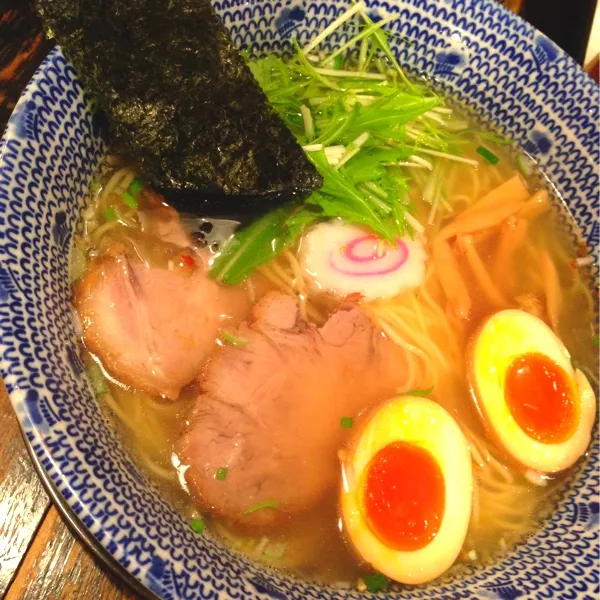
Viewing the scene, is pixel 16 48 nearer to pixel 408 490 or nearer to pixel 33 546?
pixel 33 546

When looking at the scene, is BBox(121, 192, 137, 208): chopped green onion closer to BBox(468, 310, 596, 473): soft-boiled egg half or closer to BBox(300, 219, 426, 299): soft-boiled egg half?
BBox(300, 219, 426, 299): soft-boiled egg half

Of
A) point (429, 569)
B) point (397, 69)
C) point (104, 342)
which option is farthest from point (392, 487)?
point (397, 69)

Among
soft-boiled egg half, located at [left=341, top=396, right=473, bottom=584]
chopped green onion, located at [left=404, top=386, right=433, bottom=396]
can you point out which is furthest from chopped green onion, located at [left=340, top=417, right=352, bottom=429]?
chopped green onion, located at [left=404, top=386, right=433, bottom=396]

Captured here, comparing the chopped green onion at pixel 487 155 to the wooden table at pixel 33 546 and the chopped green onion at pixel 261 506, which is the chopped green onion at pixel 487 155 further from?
the wooden table at pixel 33 546

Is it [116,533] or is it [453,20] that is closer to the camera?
[116,533]

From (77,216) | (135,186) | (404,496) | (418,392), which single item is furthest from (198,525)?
(135,186)

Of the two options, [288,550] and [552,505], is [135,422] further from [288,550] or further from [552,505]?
[552,505]

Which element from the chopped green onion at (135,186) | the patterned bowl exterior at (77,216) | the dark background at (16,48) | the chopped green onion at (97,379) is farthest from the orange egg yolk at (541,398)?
the dark background at (16,48)
